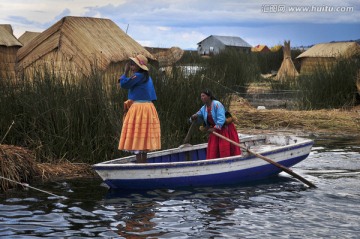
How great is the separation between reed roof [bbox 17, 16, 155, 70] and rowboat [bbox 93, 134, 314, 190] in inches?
213

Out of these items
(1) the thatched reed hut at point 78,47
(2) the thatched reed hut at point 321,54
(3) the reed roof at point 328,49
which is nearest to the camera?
(1) the thatched reed hut at point 78,47

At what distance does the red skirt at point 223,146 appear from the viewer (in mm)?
10062

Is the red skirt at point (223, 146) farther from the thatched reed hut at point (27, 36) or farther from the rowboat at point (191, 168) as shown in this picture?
the thatched reed hut at point (27, 36)

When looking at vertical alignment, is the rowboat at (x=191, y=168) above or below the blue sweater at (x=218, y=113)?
below

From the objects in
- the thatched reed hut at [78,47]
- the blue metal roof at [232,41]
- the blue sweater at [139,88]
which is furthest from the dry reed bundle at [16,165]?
the blue metal roof at [232,41]

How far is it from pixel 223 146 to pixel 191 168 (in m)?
0.90

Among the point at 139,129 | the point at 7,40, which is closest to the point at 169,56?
the point at 7,40

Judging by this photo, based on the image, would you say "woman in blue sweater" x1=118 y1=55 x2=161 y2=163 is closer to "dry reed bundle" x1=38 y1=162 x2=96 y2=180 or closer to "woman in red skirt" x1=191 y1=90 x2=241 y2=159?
"woman in red skirt" x1=191 y1=90 x2=241 y2=159

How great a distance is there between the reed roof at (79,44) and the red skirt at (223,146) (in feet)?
18.2

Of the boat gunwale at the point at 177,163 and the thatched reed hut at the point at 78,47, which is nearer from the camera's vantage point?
the boat gunwale at the point at 177,163

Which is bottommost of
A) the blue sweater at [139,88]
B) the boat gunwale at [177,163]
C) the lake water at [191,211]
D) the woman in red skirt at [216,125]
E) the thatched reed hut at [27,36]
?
the lake water at [191,211]

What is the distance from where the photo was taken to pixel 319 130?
16.1m

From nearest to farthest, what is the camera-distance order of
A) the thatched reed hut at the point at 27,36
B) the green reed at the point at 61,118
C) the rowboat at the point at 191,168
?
the rowboat at the point at 191,168 < the green reed at the point at 61,118 < the thatched reed hut at the point at 27,36

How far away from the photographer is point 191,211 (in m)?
8.20
